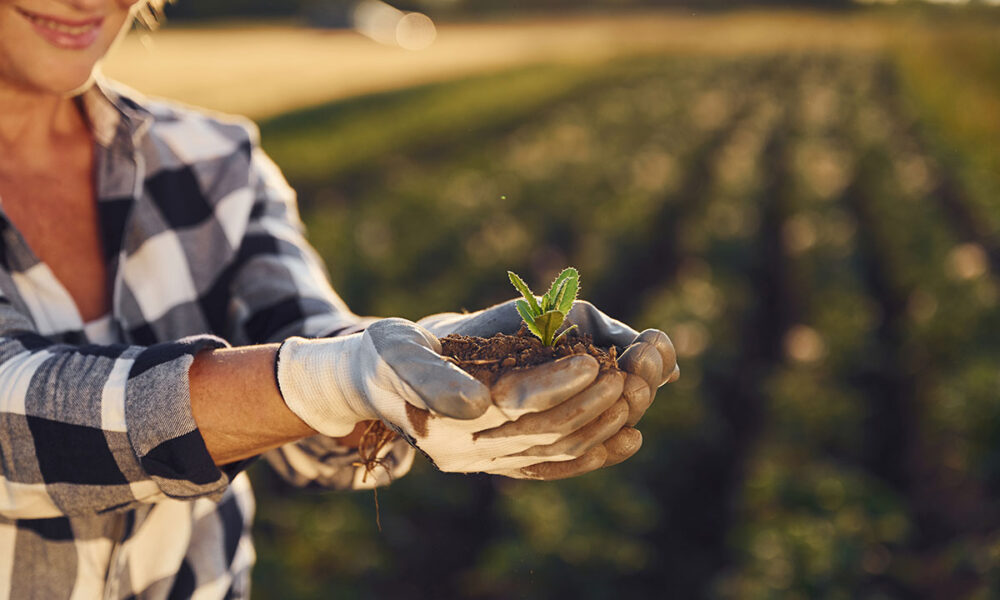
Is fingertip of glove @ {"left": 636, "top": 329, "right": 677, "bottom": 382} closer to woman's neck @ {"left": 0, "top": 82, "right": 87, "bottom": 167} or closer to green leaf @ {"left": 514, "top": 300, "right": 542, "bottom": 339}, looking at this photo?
green leaf @ {"left": 514, "top": 300, "right": 542, "bottom": 339}

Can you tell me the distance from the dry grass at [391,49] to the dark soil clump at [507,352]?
3.51 feet

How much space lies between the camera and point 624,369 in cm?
125

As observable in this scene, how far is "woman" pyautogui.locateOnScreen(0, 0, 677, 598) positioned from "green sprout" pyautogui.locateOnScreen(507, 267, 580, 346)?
0.29ft

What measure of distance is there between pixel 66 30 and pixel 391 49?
25.9 metres

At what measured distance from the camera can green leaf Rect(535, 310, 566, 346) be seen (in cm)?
128

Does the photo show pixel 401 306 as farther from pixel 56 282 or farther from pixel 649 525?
pixel 56 282

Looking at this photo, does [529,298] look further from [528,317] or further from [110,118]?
[110,118]

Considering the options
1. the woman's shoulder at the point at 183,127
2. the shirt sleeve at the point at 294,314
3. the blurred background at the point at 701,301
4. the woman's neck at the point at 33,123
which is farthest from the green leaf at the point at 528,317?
the blurred background at the point at 701,301

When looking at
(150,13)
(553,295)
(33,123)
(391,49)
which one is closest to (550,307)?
(553,295)

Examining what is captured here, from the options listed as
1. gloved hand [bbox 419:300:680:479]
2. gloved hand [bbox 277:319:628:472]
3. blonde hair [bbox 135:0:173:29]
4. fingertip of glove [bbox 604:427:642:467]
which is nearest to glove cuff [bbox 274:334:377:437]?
gloved hand [bbox 277:319:628:472]

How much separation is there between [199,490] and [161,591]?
1.65 feet

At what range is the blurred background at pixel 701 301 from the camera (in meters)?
3.61

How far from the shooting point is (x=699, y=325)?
5.48m

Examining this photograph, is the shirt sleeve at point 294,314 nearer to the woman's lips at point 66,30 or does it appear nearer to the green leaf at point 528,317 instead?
the green leaf at point 528,317
